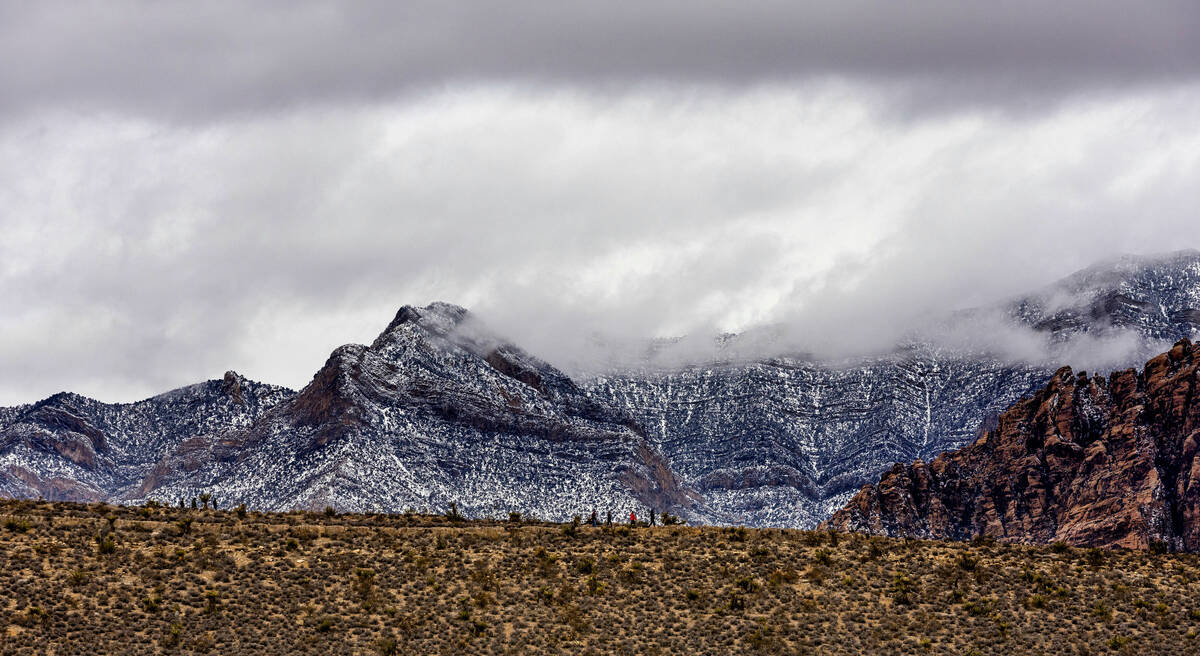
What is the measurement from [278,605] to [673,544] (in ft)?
89.6

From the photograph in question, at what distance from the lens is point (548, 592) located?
9981 centimetres

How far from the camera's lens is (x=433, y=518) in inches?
4678

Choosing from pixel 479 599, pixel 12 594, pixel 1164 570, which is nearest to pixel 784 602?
pixel 479 599

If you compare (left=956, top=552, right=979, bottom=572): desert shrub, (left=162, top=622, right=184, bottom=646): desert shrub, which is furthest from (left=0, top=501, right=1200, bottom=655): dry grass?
(left=956, top=552, right=979, bottom=572): desert shrub

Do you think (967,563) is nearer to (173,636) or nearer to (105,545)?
(173,636)

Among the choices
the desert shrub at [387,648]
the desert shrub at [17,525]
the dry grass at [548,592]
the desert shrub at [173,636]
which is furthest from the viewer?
the desert shrub at [17,525]

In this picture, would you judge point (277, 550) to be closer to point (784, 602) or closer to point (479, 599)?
point (479, 599)

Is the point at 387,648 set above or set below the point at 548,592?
below

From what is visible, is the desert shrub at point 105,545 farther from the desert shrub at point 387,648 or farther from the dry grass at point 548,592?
the desert shrub at point 387,648

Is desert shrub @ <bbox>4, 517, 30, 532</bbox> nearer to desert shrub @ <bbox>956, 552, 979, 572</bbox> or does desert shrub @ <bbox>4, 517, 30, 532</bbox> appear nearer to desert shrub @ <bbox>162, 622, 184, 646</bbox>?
desert shrub @ <bbox>162, 622, 184, 646</bbox>

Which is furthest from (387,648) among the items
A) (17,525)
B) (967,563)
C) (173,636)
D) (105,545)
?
(967,563)

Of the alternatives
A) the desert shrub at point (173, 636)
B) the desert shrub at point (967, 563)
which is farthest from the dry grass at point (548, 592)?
the desert shrub at point (967, 563)

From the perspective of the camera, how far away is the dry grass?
9300 centimetres

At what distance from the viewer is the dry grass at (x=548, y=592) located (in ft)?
305
